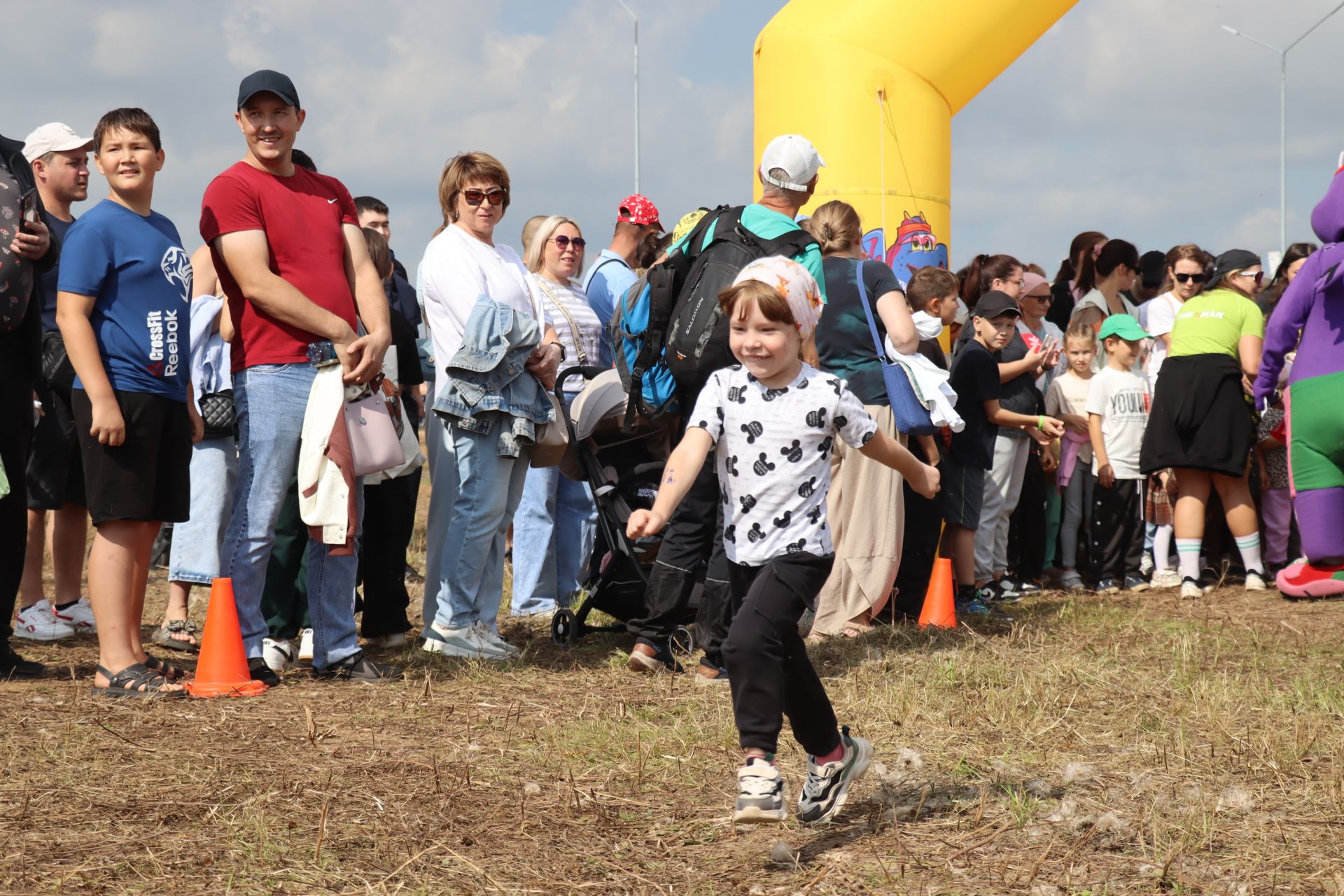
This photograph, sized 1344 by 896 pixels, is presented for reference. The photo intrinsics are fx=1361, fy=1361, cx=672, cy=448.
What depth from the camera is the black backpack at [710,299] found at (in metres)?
→ 5.47

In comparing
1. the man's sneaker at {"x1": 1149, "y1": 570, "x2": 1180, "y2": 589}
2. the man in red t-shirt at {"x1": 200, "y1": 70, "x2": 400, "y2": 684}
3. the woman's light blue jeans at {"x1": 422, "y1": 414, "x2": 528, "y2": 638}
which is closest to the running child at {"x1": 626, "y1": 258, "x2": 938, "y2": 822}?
the man in red t-shirt at {"x1": 200, "y1": 70, "x2": 400, "y2": 684}

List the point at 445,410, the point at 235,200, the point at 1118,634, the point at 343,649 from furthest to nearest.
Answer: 1. the point at 1118,634
2. the point at 445,410
3. the point at 343,649
4. the point at 235,200

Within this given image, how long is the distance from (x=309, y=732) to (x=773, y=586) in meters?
1.82

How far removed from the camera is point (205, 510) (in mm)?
6730

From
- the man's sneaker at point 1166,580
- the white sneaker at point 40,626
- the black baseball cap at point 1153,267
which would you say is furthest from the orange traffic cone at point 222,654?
the black baseball cap at point 1153,267

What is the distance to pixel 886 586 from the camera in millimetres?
6938

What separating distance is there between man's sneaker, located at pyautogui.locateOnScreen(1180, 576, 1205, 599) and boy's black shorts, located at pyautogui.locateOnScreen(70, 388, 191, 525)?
6.29 meters

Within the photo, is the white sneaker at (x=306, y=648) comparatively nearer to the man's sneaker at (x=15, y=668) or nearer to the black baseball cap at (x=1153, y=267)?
the man's sneaker at (x=15, y=668)

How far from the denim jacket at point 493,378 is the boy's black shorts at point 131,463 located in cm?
127

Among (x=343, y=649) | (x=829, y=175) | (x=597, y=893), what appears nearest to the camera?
(x=597, y=893)

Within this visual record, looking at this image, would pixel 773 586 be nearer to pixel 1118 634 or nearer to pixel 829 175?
pixel 1118 634

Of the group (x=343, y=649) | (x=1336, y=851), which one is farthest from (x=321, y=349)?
(x=1336, y=851)

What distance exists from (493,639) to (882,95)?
4.36m

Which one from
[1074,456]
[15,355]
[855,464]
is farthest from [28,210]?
[1074,456]
